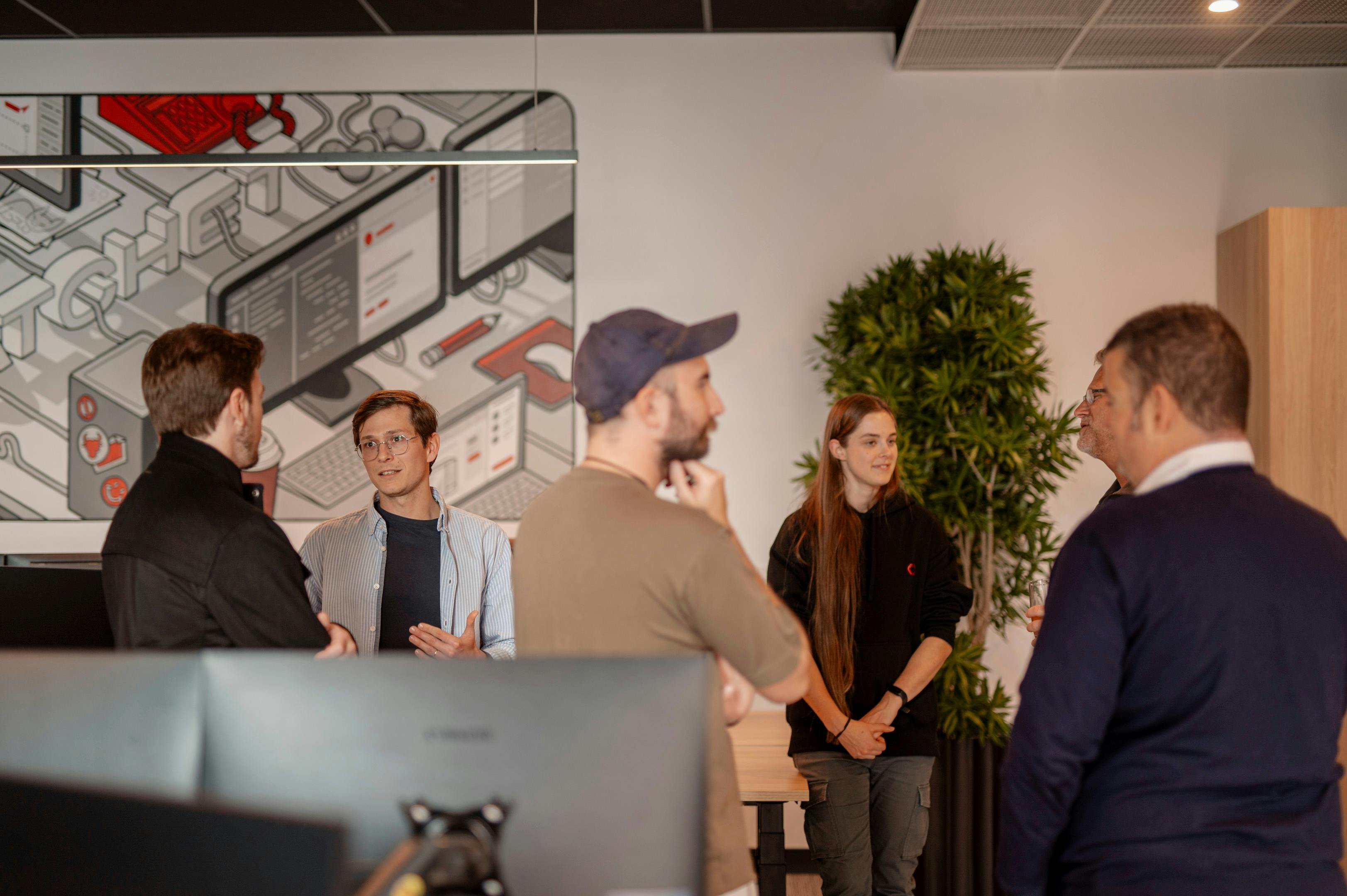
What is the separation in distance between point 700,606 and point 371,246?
360 centimetres

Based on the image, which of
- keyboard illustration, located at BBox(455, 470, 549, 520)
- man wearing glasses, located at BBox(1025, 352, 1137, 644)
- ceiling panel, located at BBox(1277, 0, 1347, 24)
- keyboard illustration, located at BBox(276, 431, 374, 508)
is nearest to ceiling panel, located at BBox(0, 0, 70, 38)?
keyboard illustration, located at BBox(276, 431, 374, 508)

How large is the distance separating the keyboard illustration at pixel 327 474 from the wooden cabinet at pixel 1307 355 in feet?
12.6

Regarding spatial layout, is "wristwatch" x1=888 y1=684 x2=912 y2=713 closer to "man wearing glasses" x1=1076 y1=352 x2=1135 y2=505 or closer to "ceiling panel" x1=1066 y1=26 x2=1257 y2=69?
"man wearing glasses" x1=1076 y1=352 x2=1135 y2=505

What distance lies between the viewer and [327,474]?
14.6 ft

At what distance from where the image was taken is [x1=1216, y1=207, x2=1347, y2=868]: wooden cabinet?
4.07 meters

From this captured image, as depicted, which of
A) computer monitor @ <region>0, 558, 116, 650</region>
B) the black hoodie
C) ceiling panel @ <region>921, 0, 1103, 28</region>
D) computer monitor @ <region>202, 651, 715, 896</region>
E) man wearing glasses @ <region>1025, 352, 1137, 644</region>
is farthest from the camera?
ceiling panel @ <region>921, 0, 1103, 28</region>

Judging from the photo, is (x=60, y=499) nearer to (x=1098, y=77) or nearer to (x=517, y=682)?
(x=517, y=682)

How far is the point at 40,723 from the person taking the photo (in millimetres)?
1081

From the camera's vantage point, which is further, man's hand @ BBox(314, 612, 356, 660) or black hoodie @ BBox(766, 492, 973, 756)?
black hoodie @ BBox(766, 492, 973, 756)

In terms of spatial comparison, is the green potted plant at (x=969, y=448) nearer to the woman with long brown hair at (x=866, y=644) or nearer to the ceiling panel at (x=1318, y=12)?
the woman with long brown hair at (x=866, y=644)

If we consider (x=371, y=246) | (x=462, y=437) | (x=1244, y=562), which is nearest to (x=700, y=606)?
(x=1244, y=562)

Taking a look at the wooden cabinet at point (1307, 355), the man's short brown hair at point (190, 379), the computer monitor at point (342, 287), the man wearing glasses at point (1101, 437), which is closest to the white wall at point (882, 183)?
the wooden cabinet at point (1307, 355)

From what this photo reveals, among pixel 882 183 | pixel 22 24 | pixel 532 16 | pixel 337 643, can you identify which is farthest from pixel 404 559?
pixel 22 24

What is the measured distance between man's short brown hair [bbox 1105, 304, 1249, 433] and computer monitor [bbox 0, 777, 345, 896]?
1298 mm
